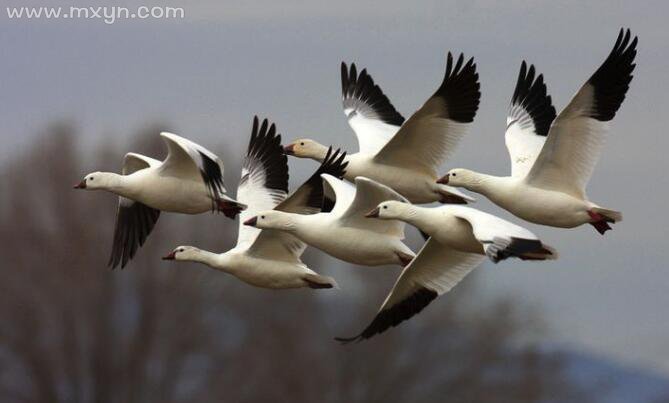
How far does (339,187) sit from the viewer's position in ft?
45.4

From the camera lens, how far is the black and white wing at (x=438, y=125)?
14180 millimetres

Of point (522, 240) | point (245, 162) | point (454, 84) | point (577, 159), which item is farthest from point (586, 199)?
point (245, 162)

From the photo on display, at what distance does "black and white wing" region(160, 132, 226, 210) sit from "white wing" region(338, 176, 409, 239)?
1.37 m

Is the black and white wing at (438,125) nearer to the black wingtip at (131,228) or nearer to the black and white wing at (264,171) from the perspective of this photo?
the black and white wing at (264,171)

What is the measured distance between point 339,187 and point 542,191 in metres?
1.52

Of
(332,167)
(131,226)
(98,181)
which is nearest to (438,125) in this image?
(332,167)

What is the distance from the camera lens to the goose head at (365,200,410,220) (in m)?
13.0

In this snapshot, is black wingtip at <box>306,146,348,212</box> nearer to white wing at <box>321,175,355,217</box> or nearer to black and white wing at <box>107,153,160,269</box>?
white wing at <box>321,175,355,217</box>

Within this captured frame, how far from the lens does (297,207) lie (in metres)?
14.3

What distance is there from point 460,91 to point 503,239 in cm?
274

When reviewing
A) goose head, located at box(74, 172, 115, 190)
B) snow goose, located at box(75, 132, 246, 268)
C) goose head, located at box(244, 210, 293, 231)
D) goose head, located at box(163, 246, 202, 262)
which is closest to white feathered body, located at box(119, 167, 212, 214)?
snow goose, located at box(75, 132, 246, 268)

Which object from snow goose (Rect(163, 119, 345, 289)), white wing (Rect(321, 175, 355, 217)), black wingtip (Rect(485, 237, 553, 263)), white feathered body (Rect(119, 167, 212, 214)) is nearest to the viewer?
black wingtip (Rect(485, 237, 553, 263))

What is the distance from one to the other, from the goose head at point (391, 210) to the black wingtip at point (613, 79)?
163 centimetres

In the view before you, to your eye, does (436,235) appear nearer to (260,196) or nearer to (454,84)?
(454,84)
